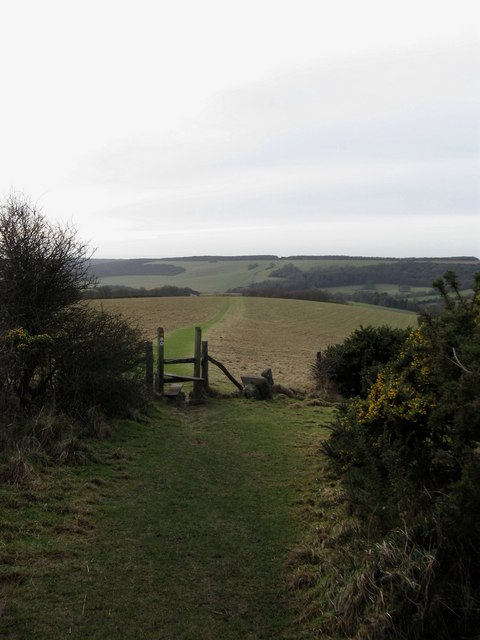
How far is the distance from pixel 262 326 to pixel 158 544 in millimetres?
40590

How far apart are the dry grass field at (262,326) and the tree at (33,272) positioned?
2.64m

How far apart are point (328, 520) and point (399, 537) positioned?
191 cm

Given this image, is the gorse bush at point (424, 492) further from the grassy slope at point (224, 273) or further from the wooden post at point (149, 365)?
the grassy slope at point (224, 273)

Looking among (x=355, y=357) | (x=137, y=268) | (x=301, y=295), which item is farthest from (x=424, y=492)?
(x=137, y=268)

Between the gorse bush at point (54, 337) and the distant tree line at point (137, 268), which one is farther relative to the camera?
the distant tree line at point (137, 268)

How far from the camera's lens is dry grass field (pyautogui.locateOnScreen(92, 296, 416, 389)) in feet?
77.3

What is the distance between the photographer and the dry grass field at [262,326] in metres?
23.5

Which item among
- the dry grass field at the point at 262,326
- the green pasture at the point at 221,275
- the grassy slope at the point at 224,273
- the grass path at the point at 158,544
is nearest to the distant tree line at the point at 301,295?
the dry grass field at the point at 262,326

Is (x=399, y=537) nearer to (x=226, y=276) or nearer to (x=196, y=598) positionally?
(x=196, y=598)

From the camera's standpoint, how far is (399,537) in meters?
4.40

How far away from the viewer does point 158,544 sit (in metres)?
5.56

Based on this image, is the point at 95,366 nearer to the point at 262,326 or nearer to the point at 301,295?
the point at 262,326

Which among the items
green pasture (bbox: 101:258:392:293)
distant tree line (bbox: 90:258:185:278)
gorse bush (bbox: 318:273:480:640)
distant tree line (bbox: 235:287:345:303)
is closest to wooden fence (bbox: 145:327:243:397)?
gorse bush (bbox: 318:273:480:640)

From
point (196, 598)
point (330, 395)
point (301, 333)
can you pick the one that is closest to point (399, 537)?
point (196, 598)
